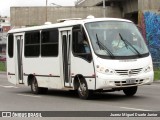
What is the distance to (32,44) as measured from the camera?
2148cm

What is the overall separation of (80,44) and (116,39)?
1.18 metres

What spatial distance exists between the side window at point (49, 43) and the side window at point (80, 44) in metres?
1.42

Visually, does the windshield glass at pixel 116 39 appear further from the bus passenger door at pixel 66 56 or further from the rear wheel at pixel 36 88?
the rear wheel at pixel 36 88

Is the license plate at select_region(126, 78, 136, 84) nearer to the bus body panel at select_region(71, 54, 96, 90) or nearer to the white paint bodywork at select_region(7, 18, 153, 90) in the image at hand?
the white paint bodywork at select_region(7, 18, 153, 90)

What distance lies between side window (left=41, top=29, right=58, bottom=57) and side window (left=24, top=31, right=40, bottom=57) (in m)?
0.51

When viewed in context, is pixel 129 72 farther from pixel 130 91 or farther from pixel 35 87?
pixel 35 87

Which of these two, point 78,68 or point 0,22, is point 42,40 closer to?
point 78,68

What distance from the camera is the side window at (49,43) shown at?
63.9ft

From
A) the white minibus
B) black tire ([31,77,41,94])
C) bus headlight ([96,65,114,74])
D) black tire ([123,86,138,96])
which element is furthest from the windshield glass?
black tire ([31,77,41,94])

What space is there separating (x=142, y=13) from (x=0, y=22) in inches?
5706

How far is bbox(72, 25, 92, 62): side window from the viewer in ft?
57.2

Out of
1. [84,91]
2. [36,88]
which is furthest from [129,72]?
[36,88]

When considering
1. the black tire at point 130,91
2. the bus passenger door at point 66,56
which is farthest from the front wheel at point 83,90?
the black tire at point 130,91

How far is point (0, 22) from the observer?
190875mm
